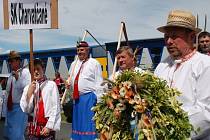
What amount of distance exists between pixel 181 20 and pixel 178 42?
17 cm

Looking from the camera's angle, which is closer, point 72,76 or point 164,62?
point 164,62

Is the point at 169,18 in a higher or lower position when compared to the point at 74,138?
higher

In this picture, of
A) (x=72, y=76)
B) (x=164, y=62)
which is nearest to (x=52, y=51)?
(x=72, y=76)

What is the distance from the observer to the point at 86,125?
7520 millimetres

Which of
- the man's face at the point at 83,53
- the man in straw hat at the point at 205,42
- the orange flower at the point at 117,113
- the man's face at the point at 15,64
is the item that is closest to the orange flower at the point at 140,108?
the orange flower at the point at 117,113

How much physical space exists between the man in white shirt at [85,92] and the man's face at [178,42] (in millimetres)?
3986

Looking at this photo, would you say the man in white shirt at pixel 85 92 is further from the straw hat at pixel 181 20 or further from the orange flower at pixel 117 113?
the orange flower at pixel 117 113

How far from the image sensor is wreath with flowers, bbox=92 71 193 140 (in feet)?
9.89

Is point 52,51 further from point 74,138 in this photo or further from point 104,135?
point 104,135

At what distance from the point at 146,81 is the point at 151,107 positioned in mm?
178

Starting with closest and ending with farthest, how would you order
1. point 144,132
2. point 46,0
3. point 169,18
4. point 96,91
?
1. point 144,132
2. point 169,18
3. point 46,0
4. point 96,91

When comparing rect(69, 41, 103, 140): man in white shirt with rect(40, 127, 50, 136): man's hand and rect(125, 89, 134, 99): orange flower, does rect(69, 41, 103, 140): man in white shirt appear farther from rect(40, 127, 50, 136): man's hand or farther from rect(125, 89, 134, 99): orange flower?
rect(125, 89, 134, 99): orange flower

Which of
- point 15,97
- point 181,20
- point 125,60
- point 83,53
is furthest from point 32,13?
point 181,20

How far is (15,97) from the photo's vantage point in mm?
7668
